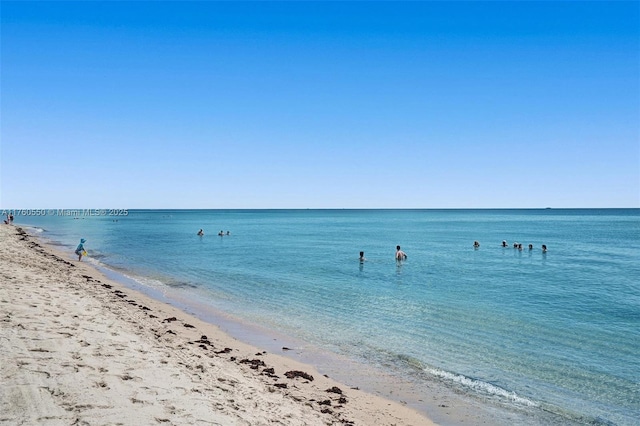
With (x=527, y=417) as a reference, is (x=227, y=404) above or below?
above

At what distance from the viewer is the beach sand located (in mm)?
6910

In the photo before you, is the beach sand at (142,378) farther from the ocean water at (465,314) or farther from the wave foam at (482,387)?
the ocean water at (465,314)

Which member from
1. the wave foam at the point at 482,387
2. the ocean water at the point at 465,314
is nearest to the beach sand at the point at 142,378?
the wave foam at the point at 482,387

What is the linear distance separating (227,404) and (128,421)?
6.32 feet

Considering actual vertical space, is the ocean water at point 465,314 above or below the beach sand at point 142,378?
below

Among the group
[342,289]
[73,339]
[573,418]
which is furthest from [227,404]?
[342,289]

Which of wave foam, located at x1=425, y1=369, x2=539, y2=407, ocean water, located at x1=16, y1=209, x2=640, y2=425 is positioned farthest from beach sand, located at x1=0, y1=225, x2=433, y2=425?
ocean water, located at x1=16, y1=209, x2=640, y2=425

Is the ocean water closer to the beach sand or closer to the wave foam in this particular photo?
the wave foam

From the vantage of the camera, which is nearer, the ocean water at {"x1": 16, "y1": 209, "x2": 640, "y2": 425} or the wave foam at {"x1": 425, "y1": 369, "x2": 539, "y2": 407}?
the wave foam at {"x1": 425, "y1": 369, "x2": 539, "y2": 407}

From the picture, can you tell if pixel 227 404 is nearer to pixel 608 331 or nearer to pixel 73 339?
pixel 73 339

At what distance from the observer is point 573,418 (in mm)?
9930

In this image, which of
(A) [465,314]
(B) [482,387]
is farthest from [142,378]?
(A) [465,314]

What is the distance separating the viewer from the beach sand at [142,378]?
691 cm

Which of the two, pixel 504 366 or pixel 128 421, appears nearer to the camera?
pixel 128 421
